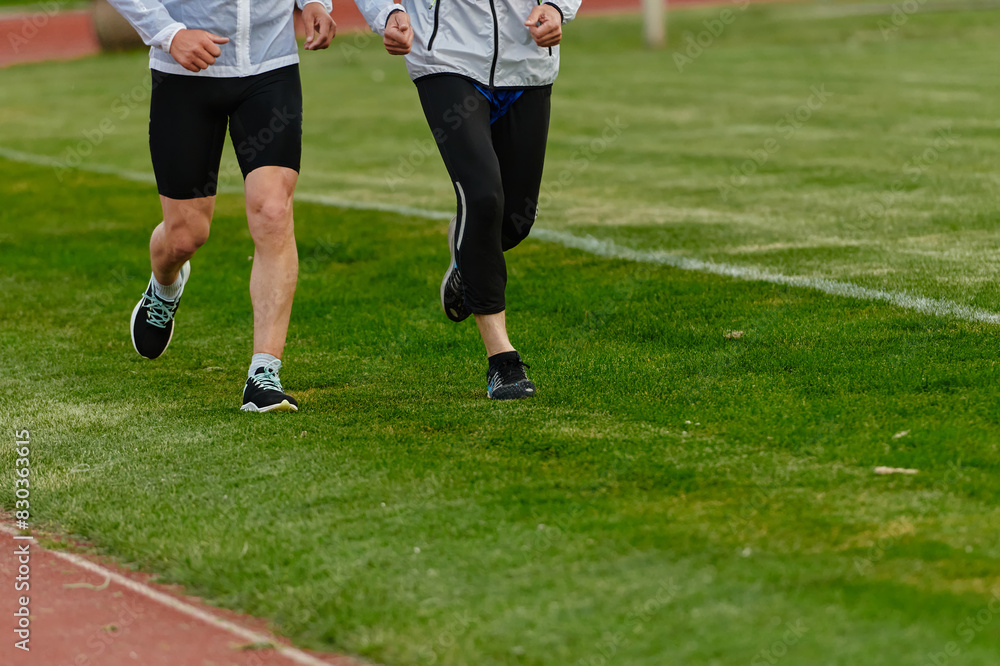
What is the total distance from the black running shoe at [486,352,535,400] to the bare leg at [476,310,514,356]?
1.6 inches

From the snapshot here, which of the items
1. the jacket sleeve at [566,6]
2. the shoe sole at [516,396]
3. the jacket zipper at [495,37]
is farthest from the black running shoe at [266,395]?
the jacket sleeve at [566,6]

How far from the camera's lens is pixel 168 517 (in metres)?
4.32

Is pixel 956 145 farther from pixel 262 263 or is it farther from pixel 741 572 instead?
pixel 741 572

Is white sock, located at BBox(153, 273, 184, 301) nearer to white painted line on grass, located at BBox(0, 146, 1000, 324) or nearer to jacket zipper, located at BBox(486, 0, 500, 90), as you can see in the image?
jacket zipper, located at BBox(486, 0, 500, 90)

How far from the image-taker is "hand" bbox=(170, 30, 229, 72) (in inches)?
209

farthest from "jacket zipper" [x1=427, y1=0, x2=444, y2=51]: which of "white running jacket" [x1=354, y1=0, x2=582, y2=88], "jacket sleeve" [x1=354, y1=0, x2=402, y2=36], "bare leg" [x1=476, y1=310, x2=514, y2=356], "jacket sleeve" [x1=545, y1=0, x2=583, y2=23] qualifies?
"bare leg" [x1=476, y1=310, x2=514, y2=356]

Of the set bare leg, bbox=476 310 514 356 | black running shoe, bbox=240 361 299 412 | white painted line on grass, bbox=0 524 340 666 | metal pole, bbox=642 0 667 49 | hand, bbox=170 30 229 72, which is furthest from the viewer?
metal pole, bbox=642 0 667 49

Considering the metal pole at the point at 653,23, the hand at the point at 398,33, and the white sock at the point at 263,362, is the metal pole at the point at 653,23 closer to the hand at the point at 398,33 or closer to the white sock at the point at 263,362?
the hand at the point at 398,33

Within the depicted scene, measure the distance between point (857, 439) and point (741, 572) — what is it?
120cm

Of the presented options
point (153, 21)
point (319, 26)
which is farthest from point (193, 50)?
point (319, 26)

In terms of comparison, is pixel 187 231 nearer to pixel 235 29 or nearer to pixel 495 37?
pixel 235 29

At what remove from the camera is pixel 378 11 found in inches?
218

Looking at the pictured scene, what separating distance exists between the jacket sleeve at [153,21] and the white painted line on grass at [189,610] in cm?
211

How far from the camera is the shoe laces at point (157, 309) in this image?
6465 millimetres
